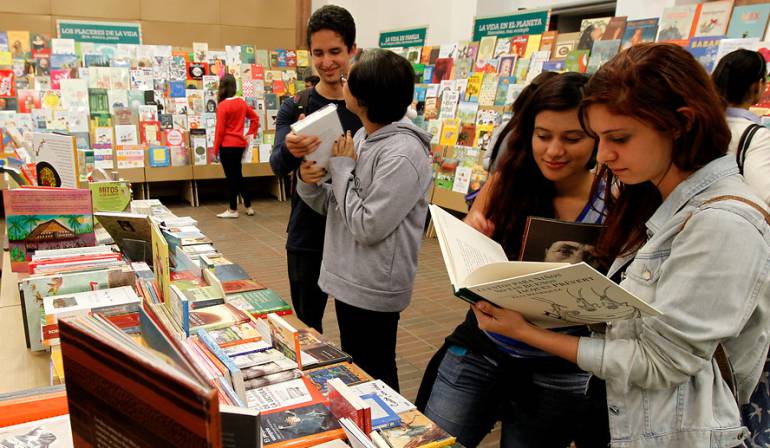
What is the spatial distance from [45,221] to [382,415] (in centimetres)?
170

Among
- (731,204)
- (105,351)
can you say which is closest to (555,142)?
(731,204)

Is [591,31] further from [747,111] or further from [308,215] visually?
[308,215]

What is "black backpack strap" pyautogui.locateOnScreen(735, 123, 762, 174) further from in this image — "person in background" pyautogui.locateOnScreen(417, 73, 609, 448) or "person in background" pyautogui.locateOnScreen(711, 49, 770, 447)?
"person in background" pyautogui.locateOnScreen(417, 73, 609, 448)

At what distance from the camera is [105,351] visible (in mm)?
587

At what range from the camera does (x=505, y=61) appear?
5.67 meters

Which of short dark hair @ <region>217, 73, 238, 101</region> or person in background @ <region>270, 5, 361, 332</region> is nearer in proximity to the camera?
person in background @ <region>270, 5, 361, 332</region>

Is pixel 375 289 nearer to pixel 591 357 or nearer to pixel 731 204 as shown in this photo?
pixel 591 357

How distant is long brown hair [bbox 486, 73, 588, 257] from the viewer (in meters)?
1.50

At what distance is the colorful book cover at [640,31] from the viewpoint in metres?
4.62

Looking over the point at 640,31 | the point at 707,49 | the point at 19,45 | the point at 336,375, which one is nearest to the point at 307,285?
the point at 336,375

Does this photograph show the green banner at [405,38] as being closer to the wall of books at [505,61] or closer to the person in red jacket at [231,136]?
the wall of books at [505,61]

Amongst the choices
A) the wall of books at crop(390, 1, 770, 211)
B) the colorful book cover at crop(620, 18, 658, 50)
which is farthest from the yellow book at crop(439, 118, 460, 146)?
the colorful book cover at crop(620, 18, 658, 50)

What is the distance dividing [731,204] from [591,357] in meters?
0.41

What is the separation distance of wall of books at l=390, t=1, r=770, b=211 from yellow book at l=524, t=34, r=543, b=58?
10mm
